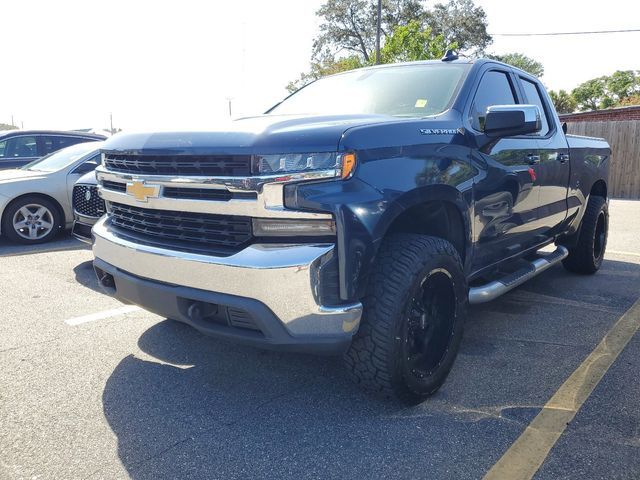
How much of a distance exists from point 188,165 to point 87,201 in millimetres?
3547

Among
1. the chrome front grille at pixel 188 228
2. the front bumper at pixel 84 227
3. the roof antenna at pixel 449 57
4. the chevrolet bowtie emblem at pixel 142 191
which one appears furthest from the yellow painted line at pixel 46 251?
the roof antenna at pixel 449 57

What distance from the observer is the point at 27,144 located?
9297 millimetres

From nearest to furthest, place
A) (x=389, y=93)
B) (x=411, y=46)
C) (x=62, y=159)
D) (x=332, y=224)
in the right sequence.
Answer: (x=332, y=224) → (x=389, y=93) → (x=62, y=159) → (x=411, y=46)

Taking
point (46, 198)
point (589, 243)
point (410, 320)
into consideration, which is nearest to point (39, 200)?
point (46, 198)

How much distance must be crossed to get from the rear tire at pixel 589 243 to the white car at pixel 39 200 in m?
5.70

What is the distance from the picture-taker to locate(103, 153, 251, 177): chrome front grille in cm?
242

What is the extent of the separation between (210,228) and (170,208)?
0.83ft

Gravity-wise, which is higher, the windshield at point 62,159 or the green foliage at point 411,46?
the green foliage at point 411,46

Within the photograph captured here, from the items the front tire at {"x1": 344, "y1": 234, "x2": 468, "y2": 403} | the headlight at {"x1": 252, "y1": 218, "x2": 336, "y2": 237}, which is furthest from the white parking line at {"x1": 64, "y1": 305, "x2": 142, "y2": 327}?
the front tire at {"x1": 344, "y1": 234, "x2": 468, "y2": 403}

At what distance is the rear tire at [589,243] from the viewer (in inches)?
217

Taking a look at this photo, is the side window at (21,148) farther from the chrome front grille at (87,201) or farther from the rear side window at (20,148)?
the chrome front grille at (87,201)

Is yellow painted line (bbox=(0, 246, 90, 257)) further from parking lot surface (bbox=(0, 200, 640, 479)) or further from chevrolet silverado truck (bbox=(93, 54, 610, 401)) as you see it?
chevrolet silverado truck (bbox=(93, 54, 610, 401))

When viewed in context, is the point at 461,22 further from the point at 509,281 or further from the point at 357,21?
the point at 509,281

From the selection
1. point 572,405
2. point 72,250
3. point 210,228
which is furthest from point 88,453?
point 72,250
